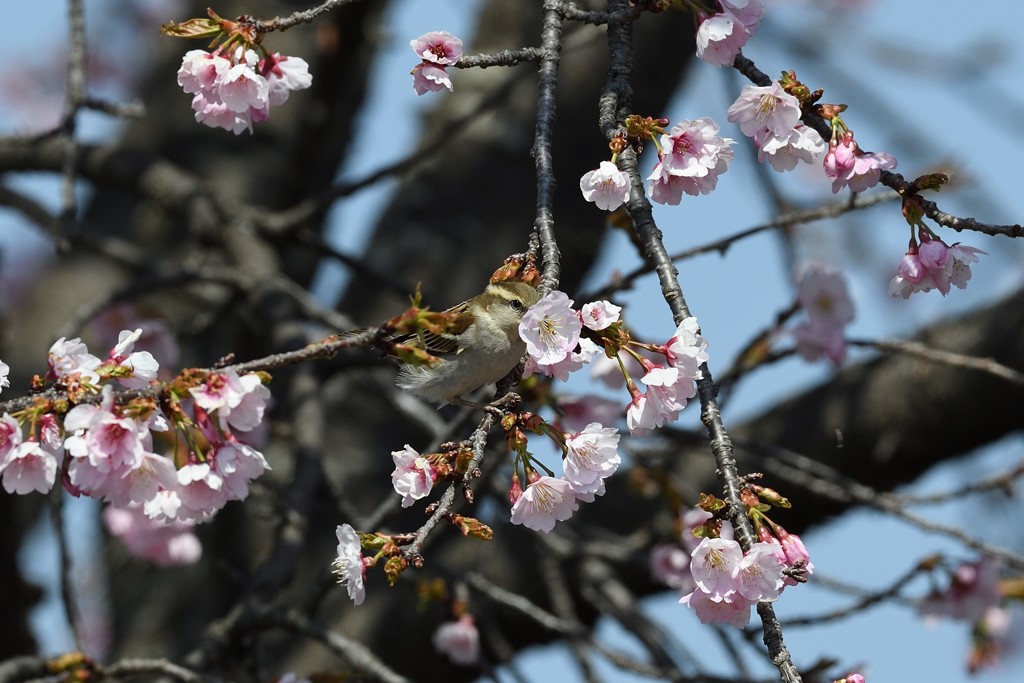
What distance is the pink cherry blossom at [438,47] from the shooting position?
4.86 ft

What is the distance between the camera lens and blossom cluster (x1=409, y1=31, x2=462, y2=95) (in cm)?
148

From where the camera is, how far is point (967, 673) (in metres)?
2.90

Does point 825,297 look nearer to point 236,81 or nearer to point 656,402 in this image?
point 656,402

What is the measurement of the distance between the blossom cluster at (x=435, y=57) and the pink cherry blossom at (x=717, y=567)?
706 millimetres

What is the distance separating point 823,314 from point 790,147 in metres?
1.37

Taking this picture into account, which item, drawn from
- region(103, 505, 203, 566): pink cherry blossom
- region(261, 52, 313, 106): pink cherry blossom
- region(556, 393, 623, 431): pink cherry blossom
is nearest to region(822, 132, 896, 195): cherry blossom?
region(261, 52, 313, 106): pink cherry blossom

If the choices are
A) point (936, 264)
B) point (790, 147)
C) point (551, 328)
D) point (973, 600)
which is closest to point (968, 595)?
point (973, 600)

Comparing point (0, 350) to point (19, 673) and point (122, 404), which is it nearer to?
point (19, 673)

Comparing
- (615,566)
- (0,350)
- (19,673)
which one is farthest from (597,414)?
(0,350)

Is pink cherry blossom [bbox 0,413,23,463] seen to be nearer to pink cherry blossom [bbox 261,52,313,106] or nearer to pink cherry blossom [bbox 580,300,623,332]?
pink cherry blossom [bbox 261,52,313,106]

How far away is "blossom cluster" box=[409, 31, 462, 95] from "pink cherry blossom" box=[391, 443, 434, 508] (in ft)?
1.73

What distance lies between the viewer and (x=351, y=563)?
4.25 feet

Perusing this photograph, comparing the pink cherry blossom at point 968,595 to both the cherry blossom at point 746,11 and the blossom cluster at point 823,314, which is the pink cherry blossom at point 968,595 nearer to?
the blossom cluster at point 823,314

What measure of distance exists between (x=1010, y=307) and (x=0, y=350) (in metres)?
3.24
